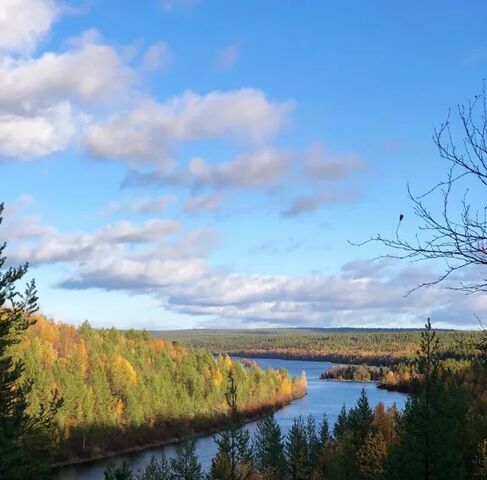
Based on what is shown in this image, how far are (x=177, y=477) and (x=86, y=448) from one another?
3199cm

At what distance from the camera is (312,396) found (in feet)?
474

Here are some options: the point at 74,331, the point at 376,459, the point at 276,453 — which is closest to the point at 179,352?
the point at 74,331

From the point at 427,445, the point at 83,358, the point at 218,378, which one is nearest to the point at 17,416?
the point at 427,445

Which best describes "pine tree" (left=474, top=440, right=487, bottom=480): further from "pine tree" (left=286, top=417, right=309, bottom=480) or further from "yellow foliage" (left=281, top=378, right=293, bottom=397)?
"yellow foliage" (left=281, top=378, right=293, bottom=397)

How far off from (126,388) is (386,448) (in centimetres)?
5698

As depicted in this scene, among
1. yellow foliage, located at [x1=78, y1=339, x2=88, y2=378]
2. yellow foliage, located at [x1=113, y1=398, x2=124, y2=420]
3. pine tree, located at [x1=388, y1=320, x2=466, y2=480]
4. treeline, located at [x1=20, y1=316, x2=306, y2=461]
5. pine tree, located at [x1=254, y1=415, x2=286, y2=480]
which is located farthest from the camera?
yellow foliage, located at [x1=78, y1=339, x2=88, y2=378]

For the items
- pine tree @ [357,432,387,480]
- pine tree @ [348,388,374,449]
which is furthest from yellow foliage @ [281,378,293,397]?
pine tree @ [357,432,387,480]

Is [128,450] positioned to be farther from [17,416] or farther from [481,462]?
[17,416]

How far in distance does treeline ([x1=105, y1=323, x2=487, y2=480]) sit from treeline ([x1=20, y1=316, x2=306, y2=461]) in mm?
19642

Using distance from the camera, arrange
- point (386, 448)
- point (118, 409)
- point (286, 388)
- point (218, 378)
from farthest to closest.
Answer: point (286, 388) → point (218, 378) → point (118, 409) → point (386, 448)

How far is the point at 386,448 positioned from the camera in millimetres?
48812

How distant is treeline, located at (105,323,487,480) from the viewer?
32.9 metres

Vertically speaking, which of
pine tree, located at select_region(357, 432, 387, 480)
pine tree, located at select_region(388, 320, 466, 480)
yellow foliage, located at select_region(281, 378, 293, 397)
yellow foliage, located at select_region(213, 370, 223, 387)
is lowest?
yellow foliage, located at select_region(281, 378, 293, 397)

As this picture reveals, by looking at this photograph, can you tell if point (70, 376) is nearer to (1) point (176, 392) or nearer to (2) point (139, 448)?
(2) point (139, 448)
